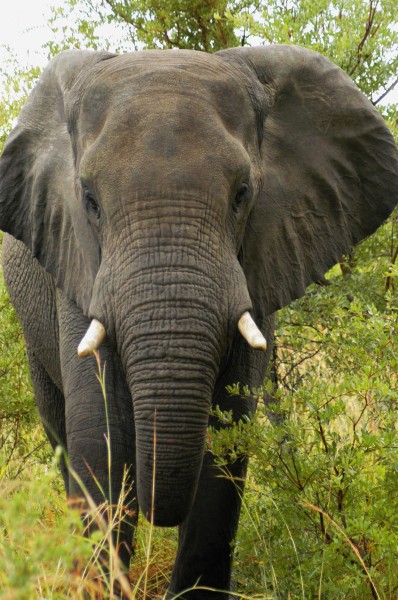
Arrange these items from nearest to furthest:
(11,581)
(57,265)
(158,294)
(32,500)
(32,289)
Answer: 1. (11,581)
2. (32,500)
3. (158,294)
4. (57,265)
5. (32,289)

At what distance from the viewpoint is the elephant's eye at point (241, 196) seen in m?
4.67

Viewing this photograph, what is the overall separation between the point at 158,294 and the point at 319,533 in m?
1.28

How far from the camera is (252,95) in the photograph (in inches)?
197

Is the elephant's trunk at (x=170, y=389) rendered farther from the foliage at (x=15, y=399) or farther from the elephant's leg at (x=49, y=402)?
the foliage at (x=15, y=399)

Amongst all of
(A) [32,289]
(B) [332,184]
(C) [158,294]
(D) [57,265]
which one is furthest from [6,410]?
(C) [158,294]

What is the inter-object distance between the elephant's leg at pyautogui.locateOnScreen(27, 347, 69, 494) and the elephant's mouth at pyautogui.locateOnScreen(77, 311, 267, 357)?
2021mm

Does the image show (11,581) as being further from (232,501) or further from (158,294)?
(232,501)

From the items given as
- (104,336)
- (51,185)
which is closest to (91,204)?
(51,185)

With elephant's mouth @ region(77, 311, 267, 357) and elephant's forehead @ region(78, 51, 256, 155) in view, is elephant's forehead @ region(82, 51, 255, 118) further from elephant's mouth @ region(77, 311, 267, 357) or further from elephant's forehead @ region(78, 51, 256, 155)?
elephant's mouth @ region(77, 311, 267, 357)

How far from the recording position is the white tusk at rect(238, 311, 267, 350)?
4.17 metres

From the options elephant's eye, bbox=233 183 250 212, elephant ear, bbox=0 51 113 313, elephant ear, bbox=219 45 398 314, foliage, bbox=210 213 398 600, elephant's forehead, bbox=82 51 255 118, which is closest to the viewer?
foliage, bbox=210 213 398 600

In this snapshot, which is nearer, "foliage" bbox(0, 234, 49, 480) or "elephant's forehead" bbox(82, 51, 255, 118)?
"elephant's forehead" bbox(82, 51, 255, 118)

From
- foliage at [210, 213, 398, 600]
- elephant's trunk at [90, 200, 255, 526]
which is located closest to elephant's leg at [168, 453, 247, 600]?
foliage at [210, 213, 398, 600]

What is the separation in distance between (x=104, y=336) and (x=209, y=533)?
4.48ft
